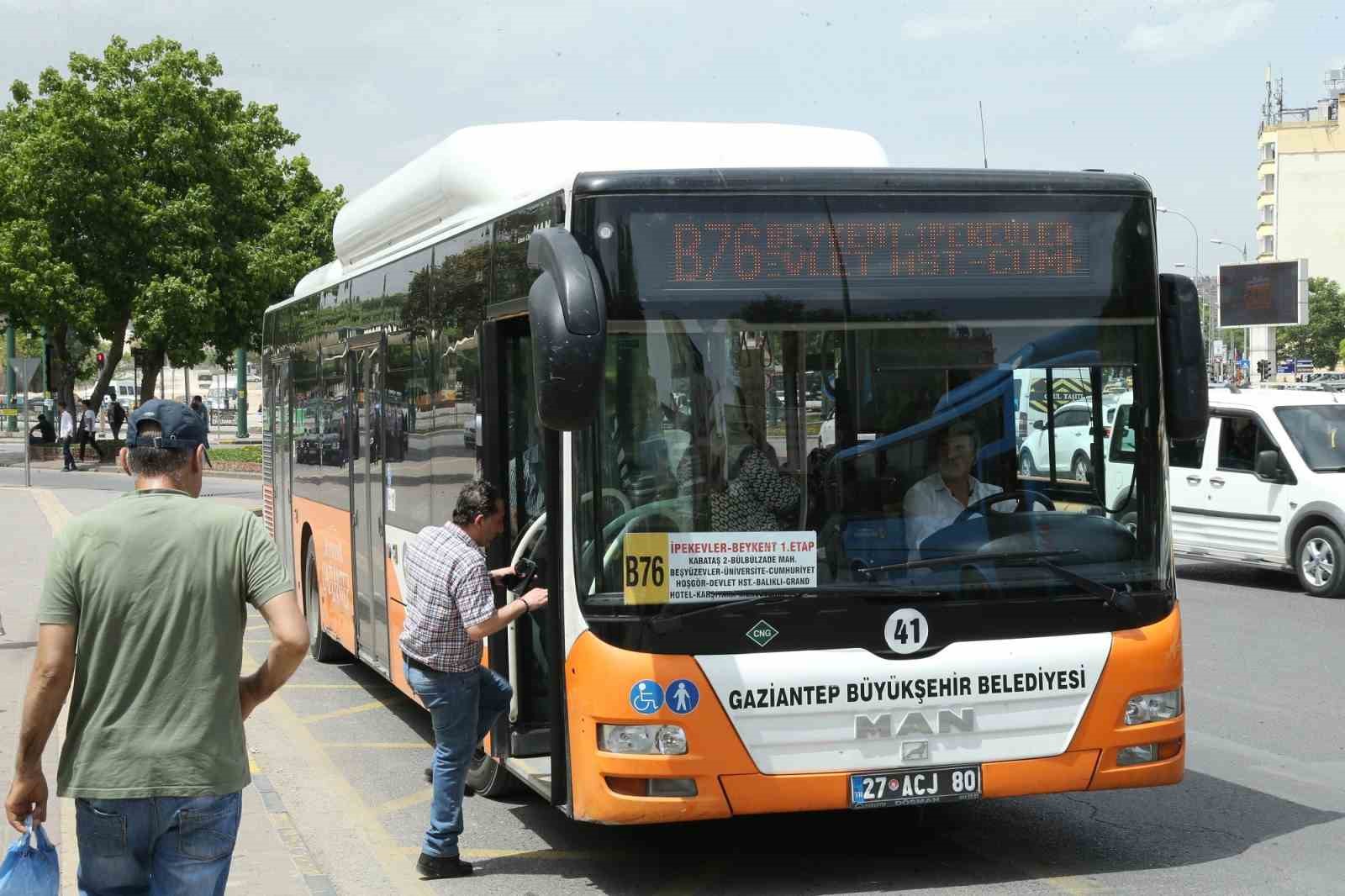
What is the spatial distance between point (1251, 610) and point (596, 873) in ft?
33.1

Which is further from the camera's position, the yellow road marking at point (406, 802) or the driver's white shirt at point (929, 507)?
the yellow road marking at point (406, 802)

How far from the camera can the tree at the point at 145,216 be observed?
43.1m

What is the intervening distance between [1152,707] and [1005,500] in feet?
3.23

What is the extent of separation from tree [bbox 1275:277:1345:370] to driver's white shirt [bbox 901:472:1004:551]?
105689mm

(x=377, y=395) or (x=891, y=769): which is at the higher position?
(x=377, y=395)

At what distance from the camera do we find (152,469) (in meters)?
4.08

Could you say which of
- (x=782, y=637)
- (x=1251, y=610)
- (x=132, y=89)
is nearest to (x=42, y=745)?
(x=782, y=637)

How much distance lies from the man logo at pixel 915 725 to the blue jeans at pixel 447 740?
154 centimetres

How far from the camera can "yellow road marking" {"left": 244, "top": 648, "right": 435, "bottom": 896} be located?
261 inches

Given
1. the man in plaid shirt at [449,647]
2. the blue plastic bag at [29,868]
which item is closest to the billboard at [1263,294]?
the man in plaid shirt at [449,647]

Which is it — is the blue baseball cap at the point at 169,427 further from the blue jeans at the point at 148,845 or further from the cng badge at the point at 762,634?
the cng badge at the point at 762,634

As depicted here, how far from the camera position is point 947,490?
622 centimetres

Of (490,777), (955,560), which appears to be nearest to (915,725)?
(955,560)

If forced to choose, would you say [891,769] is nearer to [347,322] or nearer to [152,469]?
[152,469]
